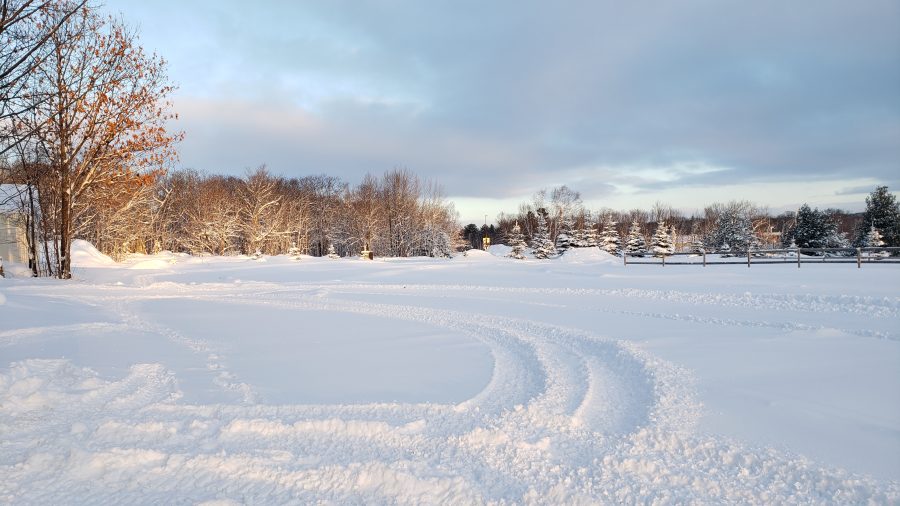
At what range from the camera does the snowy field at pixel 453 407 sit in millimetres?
3717

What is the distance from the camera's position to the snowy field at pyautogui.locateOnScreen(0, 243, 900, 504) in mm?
3717

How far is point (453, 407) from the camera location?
536 cm

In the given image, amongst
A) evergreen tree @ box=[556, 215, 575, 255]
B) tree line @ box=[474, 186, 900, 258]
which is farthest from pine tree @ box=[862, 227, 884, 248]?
evergreen tree @ box=[556, 215, 575, 255]

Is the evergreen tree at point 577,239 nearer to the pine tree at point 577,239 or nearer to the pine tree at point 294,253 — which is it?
the pine tree at point 577,239

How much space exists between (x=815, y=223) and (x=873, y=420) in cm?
4778

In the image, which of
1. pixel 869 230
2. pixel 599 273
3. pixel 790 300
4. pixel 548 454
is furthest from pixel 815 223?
pixel 548 454

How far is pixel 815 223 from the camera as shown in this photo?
42.9 metres

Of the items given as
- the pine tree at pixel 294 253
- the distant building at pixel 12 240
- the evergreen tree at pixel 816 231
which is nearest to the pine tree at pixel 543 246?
the evergreen tree at pixel 816 231

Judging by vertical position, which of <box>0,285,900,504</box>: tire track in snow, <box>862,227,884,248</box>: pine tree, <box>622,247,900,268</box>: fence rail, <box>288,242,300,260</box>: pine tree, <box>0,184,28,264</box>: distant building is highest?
<box>0,184,28,264</box>: distant building

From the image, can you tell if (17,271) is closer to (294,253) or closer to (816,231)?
(294,253)

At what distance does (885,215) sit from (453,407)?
48.1 m

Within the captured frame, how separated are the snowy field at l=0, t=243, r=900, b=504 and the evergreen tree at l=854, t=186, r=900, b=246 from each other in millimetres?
35816

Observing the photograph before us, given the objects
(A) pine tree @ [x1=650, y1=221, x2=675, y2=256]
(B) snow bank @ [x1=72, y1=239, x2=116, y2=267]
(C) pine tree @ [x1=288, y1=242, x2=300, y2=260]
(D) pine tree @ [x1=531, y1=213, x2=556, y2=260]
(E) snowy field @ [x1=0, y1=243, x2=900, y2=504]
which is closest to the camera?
(E) snowy field @ [x1=0, y1=243, x2=900, y2=504]

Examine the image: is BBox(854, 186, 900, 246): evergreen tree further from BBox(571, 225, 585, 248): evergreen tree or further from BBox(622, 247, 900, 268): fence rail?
BBox(571, 225, 585, 248): evergreen tree
